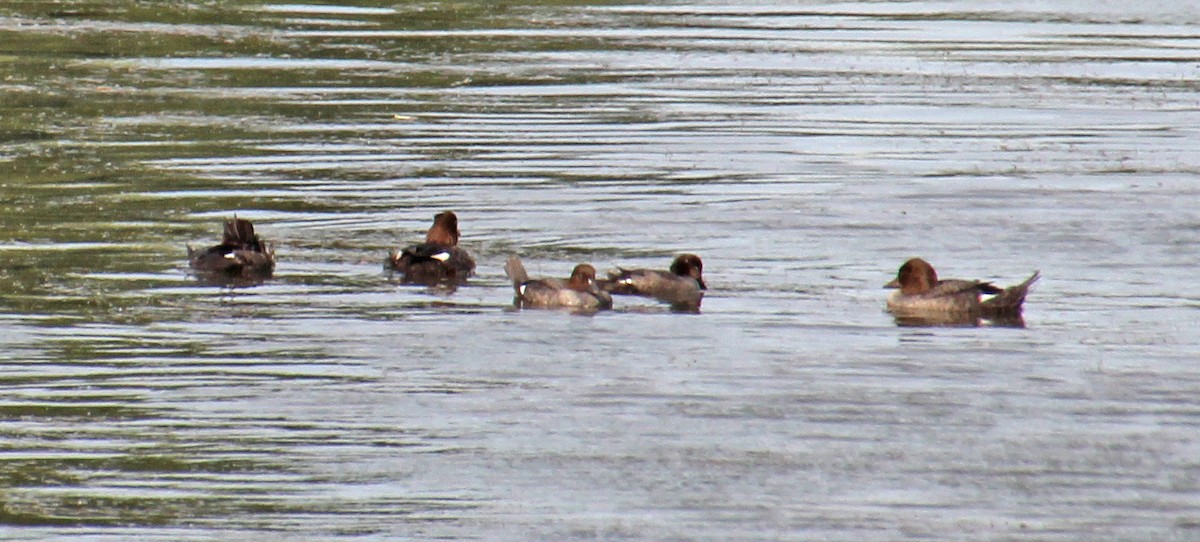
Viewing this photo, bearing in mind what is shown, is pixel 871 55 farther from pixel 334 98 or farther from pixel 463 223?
pixel 463 223

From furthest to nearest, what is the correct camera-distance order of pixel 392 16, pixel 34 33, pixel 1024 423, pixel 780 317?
1. pixel 392 16
2. pixel 34 33
3. pixel 780 317
4. pixel 1024 423

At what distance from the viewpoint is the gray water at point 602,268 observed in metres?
10.6

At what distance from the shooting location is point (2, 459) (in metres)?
11.0

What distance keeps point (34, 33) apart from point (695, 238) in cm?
1395

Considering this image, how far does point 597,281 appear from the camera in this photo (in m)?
→ 14.8

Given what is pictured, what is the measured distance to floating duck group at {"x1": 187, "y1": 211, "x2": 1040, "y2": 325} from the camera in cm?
1440

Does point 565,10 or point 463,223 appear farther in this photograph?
point 565,10

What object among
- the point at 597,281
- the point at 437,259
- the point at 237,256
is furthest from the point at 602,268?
the point at 237,256

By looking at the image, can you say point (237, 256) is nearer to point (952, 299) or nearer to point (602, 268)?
point (602, 268)

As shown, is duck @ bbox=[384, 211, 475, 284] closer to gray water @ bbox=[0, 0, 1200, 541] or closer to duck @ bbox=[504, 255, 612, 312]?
gray water @ bbox=[0, 0, 1200, 541]

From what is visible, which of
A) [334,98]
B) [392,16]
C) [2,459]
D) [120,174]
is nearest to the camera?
[2,459]

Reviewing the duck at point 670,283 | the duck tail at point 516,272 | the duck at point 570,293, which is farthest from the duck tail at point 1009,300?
the duck tail at point 516,272

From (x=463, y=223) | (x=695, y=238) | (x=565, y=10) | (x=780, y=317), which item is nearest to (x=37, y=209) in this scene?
(x=463, y=223)

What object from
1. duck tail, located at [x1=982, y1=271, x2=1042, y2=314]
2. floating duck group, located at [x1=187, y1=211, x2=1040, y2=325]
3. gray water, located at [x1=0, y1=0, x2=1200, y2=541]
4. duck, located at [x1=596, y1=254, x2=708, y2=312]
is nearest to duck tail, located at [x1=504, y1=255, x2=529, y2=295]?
floating duck group, located at [x1=187, y1=211, x2=1040, y2=325]
